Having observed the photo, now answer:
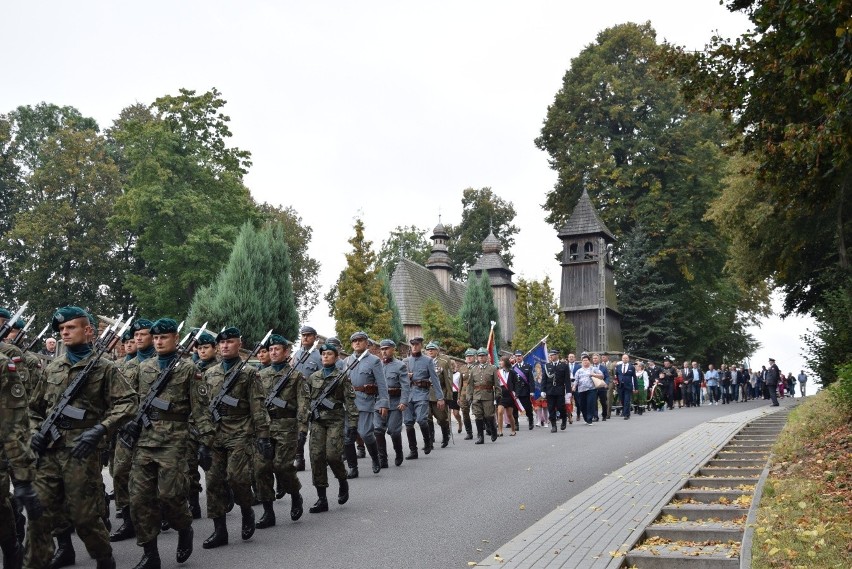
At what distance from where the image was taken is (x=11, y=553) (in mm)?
6527

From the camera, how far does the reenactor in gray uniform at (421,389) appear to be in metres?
17.0

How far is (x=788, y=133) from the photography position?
11.8 metres

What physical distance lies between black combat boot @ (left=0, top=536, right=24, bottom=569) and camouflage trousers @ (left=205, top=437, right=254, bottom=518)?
2.12m

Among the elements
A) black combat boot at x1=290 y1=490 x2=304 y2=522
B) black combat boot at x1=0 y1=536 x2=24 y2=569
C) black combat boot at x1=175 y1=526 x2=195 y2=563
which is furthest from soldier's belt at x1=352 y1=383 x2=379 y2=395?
black combat boot at x1=0 y1=536 x2=24 y2=569

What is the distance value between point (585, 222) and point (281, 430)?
45058mm

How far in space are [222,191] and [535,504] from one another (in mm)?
39196

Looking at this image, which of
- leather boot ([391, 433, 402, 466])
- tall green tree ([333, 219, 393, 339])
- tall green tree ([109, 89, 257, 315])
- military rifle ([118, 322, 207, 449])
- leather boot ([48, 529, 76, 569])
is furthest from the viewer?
tall green tree ([109, 89, 257, 315])

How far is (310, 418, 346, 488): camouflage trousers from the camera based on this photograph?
10555 millimetres

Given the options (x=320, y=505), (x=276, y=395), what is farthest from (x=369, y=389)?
(x=276, y=395)

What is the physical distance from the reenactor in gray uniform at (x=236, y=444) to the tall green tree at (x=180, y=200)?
36.8 m

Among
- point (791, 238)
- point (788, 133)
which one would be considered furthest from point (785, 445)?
point (791, 238)

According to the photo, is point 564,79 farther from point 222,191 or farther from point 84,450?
point 84,450

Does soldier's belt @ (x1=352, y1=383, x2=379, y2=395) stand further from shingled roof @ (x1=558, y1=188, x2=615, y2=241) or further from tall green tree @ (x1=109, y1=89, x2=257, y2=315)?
shingled roof @ (x1=558, y1=188, x2=615, y2=241)

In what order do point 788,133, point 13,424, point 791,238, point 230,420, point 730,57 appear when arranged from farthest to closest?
point 791,238, point 730,57, point 788,133, point 230,420, point 13,424
